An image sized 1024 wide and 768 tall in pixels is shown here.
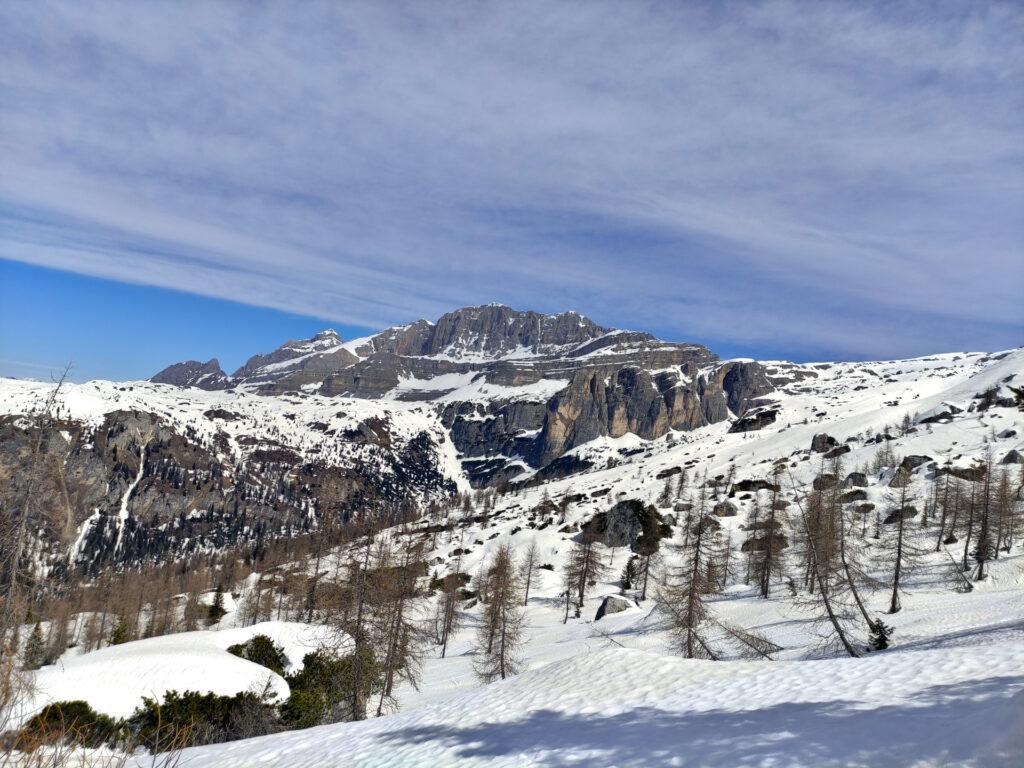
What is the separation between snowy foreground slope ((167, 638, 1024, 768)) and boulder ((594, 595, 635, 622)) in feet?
142

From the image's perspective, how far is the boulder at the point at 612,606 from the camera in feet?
191

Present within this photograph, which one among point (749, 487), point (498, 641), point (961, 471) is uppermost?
point (961, 471)

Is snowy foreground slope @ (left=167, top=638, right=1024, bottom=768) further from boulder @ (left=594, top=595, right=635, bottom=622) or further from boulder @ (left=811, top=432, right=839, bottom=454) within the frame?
boulder @ (left=811, top=432, right=839, bottom=454)

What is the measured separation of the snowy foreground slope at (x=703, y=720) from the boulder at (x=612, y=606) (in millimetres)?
43398

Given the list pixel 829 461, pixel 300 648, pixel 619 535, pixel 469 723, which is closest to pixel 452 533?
pixel 619 535

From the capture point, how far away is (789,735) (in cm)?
979

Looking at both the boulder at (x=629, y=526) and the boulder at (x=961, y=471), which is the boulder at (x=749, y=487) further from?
the boulder at (x=961, y=471)

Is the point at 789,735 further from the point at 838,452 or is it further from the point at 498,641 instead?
the point at 838,452

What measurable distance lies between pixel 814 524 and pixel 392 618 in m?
23.4

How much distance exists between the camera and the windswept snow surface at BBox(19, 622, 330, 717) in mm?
21594

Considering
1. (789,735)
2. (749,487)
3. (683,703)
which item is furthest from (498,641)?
(749,487)

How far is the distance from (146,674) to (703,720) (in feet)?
75.4

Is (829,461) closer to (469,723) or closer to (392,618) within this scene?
(392,618)

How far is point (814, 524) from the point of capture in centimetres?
3114
